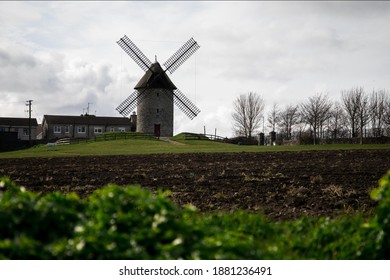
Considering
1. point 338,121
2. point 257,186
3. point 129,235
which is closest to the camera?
point 129,235

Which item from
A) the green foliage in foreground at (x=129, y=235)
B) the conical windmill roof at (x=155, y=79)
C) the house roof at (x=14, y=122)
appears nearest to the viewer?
the green foliage in foreground at (x=129, y=235)

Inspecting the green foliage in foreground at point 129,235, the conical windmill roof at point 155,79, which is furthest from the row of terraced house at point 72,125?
the green foliage in foreground at point 129,235

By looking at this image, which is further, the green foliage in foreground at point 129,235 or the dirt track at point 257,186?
the dirt track at point 257,186

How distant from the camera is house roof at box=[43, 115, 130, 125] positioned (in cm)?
12481

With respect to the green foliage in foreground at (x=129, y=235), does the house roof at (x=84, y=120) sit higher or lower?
higher

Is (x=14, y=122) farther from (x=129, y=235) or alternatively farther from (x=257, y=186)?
(x=129, y=235)

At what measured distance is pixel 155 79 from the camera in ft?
280

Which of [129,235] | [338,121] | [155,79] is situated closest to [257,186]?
[129,235]

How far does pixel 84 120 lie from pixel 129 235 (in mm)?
123971

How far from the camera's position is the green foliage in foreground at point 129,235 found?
19.9ft

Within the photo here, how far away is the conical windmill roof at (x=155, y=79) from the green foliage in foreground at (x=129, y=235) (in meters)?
78.7

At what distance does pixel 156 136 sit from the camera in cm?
8725

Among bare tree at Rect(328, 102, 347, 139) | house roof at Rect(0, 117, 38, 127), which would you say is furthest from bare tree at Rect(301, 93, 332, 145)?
house roof at Rect(0, 117, 38, 127)

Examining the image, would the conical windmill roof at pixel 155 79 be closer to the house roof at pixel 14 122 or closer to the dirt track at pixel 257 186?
the house roof at pixel 14 122
